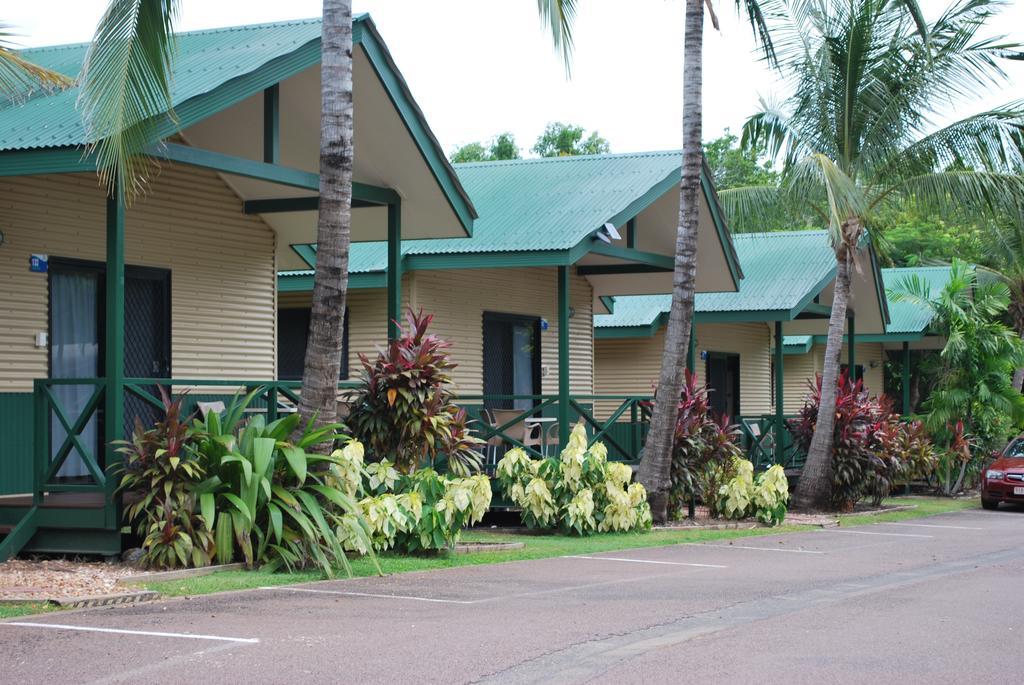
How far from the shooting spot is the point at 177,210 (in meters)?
14.7

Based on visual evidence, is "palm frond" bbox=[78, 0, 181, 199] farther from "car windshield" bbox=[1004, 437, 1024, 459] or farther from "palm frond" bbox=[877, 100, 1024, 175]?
"car windshield" bbox=[1004, 437, 1024, 459]

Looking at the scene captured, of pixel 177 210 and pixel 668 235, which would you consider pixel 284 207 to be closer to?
pixel 177 210

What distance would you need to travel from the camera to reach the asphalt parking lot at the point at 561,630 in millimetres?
7145

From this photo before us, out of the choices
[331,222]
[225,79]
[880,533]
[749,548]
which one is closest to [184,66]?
[225,79]

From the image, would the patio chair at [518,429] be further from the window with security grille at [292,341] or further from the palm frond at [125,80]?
the palm frond at [125,80]

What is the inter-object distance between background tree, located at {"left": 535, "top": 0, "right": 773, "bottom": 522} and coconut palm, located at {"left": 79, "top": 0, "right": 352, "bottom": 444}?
6.27 metres

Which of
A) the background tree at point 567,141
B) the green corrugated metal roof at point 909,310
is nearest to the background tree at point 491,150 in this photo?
the background tree at point 567,141

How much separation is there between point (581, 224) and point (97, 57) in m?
8.28

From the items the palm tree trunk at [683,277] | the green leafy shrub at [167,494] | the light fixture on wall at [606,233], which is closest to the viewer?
the green leafy shrub at [167,494]

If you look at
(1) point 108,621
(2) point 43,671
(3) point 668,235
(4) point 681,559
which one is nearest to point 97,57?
(1) point 108,621

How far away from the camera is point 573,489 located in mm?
15844

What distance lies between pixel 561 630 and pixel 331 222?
14.8 ft

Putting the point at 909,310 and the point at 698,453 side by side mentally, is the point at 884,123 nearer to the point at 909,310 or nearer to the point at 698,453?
the point at 698,453

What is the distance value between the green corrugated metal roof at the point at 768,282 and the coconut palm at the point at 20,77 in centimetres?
1453
